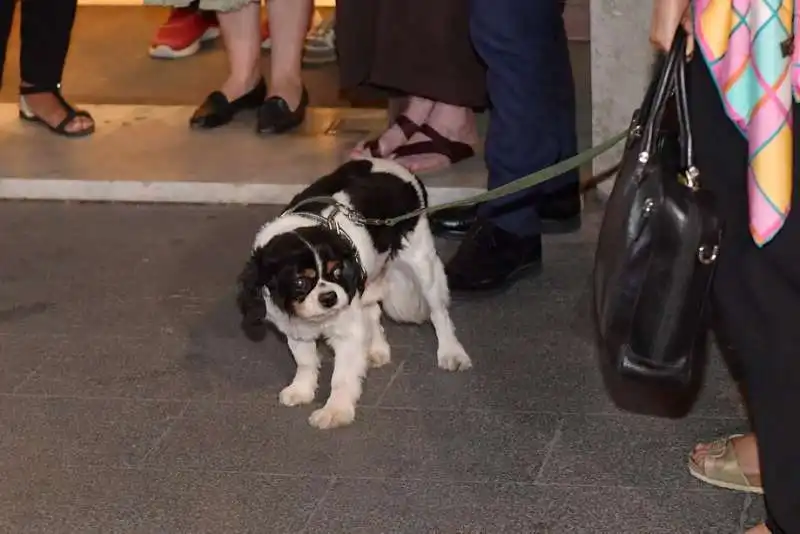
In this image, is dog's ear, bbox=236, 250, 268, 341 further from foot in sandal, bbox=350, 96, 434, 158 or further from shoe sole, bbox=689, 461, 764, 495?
foot in sandal, bbox=350, 96, 434, 158

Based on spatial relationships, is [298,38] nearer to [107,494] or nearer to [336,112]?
[336,112]

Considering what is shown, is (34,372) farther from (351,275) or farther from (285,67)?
(285,67)

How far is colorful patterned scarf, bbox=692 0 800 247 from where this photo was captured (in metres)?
1.83

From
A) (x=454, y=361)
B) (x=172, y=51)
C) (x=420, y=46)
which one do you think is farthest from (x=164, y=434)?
(x=172, y=51)

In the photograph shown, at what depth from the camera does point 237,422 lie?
3.13 meters

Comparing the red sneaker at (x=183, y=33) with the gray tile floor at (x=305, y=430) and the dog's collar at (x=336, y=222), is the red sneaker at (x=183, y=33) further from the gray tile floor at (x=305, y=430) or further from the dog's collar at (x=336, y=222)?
the dog's collar at (x=336, y=222)

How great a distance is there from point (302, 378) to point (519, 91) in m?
1.04

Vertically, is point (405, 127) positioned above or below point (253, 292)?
below

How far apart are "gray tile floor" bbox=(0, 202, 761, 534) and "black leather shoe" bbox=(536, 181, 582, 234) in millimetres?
253

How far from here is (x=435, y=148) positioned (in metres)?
4.70

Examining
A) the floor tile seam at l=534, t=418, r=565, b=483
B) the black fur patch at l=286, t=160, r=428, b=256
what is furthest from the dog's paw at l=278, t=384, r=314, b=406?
the floor tile seam at l=534, t=418, r=565, b=483

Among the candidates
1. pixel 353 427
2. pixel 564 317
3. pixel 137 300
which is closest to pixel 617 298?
pixel 353 427

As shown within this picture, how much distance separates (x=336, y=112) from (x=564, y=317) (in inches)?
85.4

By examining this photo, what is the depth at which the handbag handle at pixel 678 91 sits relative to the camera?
1998mm
